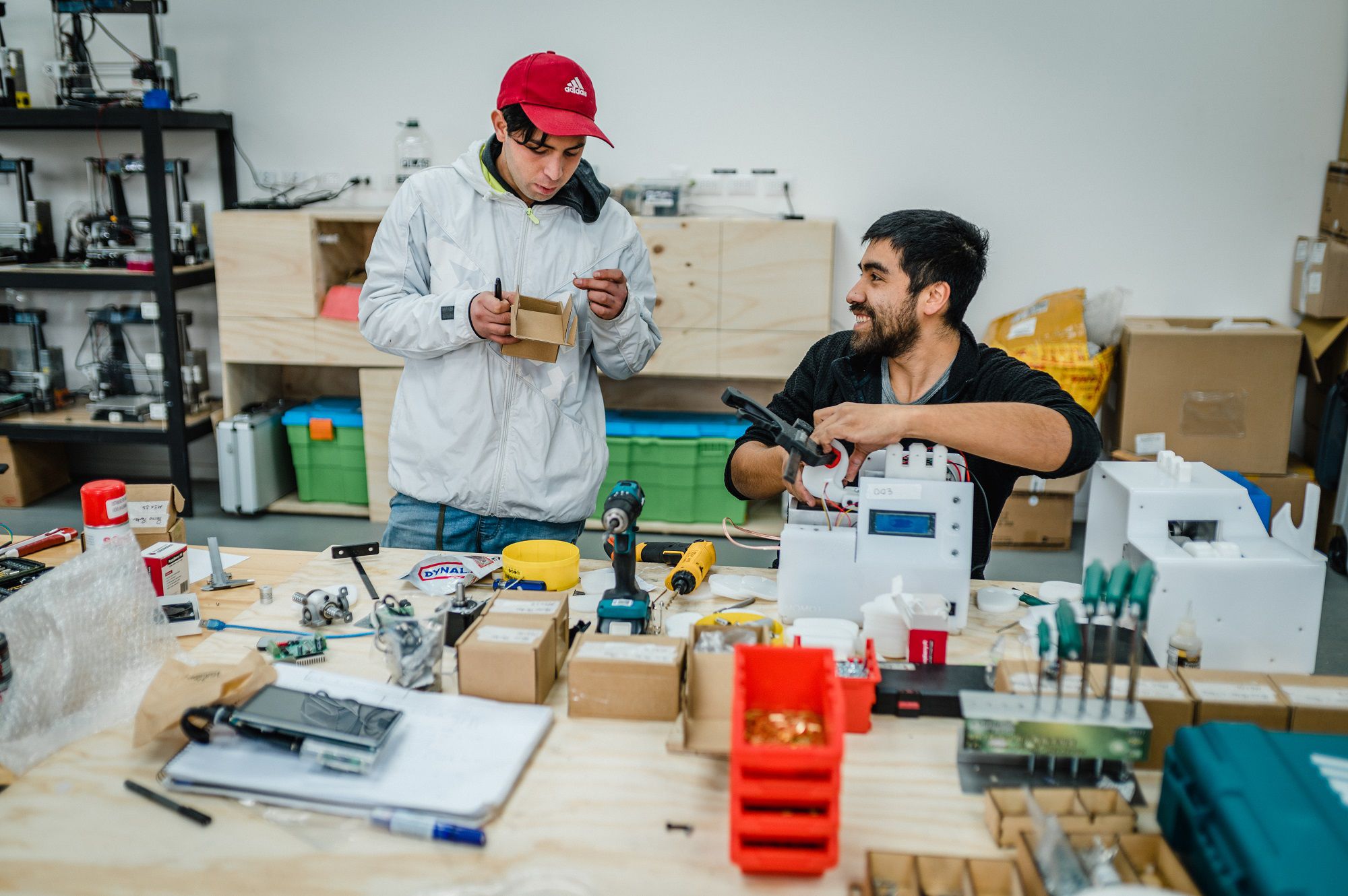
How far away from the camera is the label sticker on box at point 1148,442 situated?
11.8 ft

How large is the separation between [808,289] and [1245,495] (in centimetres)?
224

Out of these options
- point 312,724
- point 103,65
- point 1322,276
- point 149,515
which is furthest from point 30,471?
point 1322,276

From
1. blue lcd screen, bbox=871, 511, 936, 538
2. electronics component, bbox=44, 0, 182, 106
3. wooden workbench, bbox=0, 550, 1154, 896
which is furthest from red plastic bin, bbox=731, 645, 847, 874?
electronics component, bbox=44, 0, 182, 106

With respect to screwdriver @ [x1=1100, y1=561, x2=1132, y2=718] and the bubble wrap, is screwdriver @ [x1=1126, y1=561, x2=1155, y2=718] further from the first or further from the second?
the bubble wrap

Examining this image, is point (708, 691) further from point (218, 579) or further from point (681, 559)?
point (218, 579)

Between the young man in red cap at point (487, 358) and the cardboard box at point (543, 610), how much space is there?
1.79 ft

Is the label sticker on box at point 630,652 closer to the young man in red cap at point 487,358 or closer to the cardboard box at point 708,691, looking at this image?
the cardboard box at point 708,691

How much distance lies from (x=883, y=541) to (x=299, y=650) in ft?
3.03

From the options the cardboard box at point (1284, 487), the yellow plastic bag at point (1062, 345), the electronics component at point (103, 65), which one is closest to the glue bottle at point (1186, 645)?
the yellow plastic bag at point (1062, 345)

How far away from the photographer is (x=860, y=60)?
12.5 feet

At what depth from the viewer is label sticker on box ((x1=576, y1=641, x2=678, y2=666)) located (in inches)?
52.0

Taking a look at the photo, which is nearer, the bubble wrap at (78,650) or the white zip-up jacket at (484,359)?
the bubble wrap at (78,650)

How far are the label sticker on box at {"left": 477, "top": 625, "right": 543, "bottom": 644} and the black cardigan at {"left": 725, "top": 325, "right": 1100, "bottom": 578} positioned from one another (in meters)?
0.70

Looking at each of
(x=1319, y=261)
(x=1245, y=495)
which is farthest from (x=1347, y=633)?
(x=1245, y=495)
